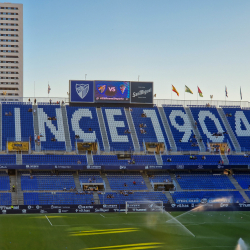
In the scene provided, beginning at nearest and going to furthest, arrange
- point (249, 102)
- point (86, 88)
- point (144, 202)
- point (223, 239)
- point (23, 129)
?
point (223, 239) → point (144, 202) → point (23, 129) → point (86, 88) → point (249, 102)

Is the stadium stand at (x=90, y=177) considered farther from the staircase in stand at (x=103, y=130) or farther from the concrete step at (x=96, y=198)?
the staircase in stand at (x=103, y=130)

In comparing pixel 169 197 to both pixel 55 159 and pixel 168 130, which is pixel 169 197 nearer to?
pixel 168 130

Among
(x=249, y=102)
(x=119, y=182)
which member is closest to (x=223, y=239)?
(x=119, y=182)

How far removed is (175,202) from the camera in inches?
2397

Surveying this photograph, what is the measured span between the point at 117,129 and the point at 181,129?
38.8ft

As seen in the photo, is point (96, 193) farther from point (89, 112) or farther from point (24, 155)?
point (89, 112)

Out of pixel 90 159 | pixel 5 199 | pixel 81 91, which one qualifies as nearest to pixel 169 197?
pixel 90 159

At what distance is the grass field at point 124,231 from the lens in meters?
34.1

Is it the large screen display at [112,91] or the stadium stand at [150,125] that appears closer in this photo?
the stadium stand at [150,125]

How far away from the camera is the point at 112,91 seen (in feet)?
250

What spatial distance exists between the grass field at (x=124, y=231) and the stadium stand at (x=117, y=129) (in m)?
18.8

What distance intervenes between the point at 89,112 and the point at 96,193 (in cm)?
1975

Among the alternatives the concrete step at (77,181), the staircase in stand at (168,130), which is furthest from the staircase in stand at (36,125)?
the staircase in stand at (168,130)

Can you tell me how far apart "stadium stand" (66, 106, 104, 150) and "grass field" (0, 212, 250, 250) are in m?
20.5
